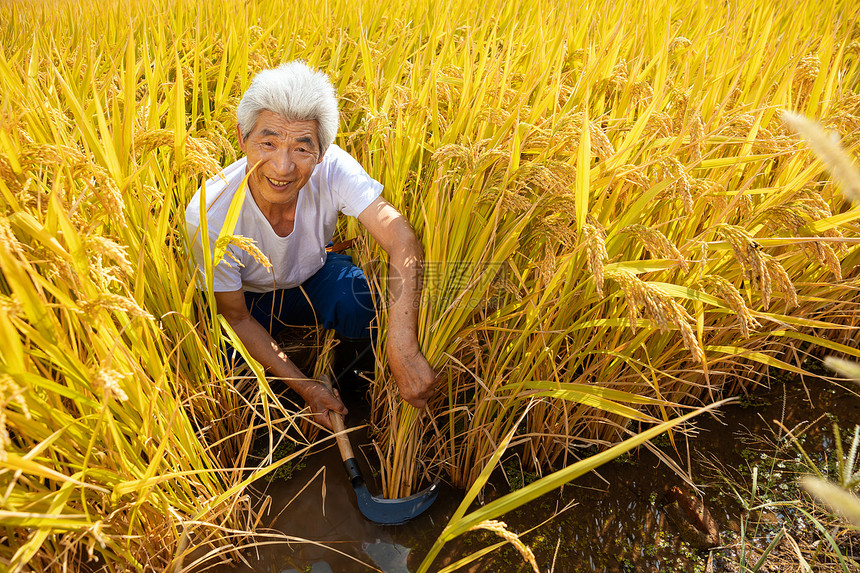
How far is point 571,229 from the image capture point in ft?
4.04

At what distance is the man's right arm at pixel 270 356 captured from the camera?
169cm

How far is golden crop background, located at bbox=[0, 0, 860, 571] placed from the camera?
0.95 meters

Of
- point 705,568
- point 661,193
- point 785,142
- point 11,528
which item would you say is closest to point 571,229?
point 661,193

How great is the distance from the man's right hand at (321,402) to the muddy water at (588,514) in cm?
13

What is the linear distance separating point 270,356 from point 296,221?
0.49m

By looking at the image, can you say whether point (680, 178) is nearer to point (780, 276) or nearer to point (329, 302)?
point (780, 276)

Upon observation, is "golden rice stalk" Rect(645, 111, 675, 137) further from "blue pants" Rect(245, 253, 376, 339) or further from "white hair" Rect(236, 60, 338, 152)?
"blue pants" Rect(245, 253, 376, 339)

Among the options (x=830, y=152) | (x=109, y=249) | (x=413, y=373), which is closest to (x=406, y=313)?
(x=413, y=373)

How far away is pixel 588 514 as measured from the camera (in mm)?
1533

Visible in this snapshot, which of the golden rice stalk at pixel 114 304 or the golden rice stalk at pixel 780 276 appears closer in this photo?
the golden rice stalk at pixel 114 304

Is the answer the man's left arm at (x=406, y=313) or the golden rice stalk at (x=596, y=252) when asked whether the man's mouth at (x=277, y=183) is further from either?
the golden rice stalk at (x=596, y=252)

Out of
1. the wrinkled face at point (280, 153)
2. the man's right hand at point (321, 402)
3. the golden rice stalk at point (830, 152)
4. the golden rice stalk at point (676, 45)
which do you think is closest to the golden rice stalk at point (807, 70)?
the golden rice stalk at point (676, 45)

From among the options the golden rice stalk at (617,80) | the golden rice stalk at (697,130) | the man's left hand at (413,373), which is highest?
the golden rice stalk at (617,80)

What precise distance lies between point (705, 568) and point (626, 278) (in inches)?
38.4
